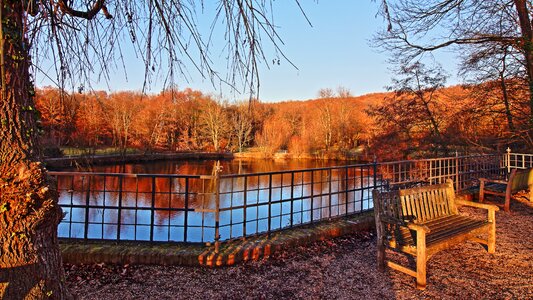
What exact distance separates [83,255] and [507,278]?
186 inches

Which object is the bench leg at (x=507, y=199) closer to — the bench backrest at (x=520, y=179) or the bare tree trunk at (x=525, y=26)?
the bench backrest at (x=520, y=179)

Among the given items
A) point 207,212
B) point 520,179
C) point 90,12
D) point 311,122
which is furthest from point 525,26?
point 311,122

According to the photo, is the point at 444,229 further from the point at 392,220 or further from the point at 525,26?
the point at 525,26

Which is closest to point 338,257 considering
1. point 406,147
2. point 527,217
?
point 527,217

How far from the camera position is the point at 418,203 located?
12.5ft

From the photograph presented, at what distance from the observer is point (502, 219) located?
5.46 meters

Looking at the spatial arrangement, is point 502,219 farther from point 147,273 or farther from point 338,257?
point 147,273

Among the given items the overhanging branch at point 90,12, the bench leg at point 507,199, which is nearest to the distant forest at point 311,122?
the overhanging branch at point 90,12

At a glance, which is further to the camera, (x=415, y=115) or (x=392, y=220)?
(x=415, y=115)

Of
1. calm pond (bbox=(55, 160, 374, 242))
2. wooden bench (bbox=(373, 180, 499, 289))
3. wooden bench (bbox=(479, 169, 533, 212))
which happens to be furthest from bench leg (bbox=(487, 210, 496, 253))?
wooden bench (bbox=(479, 169, 533, 212))

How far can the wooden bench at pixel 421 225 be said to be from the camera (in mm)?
3033

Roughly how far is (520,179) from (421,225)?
492 cm

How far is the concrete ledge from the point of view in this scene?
3.59m

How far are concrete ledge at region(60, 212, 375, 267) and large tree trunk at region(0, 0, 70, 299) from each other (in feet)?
7.25
